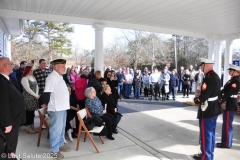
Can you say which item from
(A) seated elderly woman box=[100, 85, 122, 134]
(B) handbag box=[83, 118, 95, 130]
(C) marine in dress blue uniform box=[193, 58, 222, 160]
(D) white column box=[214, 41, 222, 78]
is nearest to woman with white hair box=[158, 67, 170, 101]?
(D) white column box=[214, 41, 222, 78]

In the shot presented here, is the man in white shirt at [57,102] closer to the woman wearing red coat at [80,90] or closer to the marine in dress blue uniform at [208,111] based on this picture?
the woman wearing red coat at [80,90]

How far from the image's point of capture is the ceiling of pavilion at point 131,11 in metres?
4.58

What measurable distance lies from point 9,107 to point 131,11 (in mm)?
3997

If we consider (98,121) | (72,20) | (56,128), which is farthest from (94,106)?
(72,20)

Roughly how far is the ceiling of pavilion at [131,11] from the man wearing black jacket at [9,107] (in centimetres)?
274

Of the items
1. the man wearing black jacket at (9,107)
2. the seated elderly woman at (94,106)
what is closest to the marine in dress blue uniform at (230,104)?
the seated elderly woman at (94,106)

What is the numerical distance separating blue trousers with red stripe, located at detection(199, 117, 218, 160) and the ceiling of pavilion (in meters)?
2.74

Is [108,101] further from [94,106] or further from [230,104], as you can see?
[230,104]

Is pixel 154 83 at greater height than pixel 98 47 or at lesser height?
lesser

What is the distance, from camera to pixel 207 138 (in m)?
3.16

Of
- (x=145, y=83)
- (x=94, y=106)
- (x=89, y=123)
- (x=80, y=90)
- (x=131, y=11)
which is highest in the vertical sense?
(x=131, y=11)

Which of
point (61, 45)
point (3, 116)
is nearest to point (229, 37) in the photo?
point (3, 116)

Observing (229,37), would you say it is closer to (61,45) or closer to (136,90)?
(136,90)

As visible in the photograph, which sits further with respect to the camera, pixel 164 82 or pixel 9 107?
pixel 164 82
